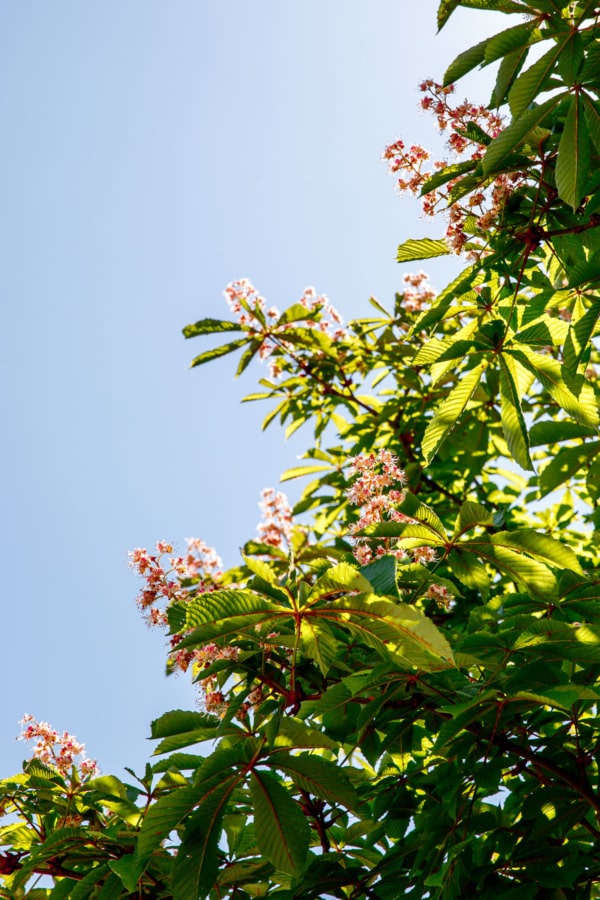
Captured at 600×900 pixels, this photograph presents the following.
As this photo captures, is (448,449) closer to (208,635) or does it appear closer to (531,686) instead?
(531,686)

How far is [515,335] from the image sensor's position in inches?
90.4

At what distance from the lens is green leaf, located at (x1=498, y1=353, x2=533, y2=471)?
86.7 inches

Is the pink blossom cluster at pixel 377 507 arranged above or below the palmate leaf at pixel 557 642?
above

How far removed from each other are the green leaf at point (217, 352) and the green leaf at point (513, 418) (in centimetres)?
186

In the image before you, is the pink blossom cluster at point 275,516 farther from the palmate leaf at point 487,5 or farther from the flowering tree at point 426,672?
the palmate leaf at point 487,5

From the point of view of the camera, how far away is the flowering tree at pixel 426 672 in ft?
5.27

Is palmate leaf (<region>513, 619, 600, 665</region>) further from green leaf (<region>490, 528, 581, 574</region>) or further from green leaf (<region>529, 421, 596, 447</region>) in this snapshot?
green leaf (<region>529, 421, 596, 447</region>)

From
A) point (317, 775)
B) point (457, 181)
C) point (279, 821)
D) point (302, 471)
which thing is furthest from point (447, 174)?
point (302, 471)

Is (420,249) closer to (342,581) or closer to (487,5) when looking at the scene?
(487,5)

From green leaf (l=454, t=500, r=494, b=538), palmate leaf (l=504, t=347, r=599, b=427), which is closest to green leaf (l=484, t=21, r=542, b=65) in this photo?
palmate leaf (l=504, t=347, r=599, b=427)

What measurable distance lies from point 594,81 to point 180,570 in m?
1.58

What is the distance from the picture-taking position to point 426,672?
1692mm

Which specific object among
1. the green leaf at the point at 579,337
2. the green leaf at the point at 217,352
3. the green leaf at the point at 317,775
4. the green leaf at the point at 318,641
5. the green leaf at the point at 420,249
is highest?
the green leaf at the point at 217,352

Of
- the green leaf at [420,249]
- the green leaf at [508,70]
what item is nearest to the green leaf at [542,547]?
the green leaf at [420,249]
